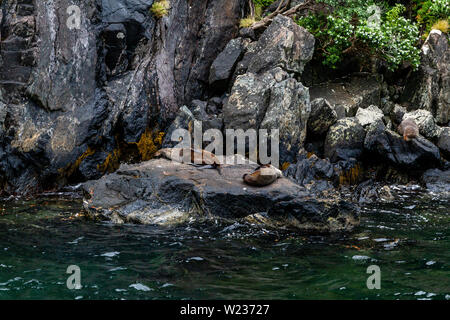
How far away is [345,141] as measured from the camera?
14539mm

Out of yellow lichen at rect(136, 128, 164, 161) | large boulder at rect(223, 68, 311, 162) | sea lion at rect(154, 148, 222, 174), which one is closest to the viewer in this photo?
sea lion at rect(154, 148, 222, 174)

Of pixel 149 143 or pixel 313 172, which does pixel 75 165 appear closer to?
pixel 149 143

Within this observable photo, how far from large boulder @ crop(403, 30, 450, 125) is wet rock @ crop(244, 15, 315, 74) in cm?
500

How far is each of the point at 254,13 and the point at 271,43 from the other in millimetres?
3047

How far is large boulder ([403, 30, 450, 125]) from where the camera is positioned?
1728 centimetres

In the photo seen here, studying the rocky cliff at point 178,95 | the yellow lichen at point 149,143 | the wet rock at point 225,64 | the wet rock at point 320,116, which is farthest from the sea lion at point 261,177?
the wet rock at point 225,64

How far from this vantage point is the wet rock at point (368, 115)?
1507 centimetres

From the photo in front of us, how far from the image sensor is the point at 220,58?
16.2 metres

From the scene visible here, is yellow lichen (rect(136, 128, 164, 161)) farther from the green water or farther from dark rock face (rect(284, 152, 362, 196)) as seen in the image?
the green water

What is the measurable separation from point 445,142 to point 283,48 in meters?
6.50

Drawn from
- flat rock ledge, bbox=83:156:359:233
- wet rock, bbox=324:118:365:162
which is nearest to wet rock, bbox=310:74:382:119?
wet rock, bbox=324:118:365:162

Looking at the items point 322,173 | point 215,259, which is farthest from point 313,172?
point 215,259

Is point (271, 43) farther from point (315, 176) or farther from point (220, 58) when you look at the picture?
point (315, 176)
